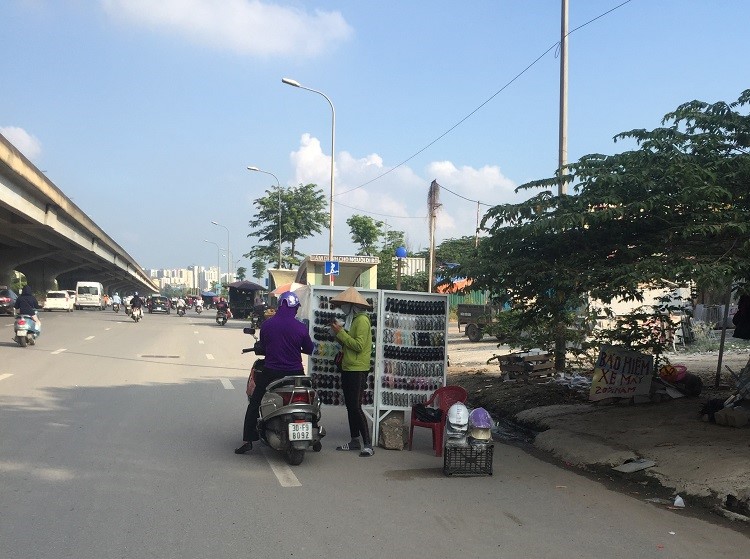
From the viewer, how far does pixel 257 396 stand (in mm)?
7477

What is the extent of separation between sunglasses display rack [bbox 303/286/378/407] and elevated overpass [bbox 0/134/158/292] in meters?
20.1

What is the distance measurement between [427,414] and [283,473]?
1986 mm

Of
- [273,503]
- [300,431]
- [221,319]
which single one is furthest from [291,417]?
[221,319]

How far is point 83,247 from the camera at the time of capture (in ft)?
160

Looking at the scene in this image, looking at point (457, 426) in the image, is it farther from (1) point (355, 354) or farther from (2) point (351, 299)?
(2) point (351, 299)

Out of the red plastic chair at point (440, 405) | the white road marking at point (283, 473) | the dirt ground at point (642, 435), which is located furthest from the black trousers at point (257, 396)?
the dirt ground at point (642, 435)

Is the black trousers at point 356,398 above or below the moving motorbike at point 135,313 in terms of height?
below

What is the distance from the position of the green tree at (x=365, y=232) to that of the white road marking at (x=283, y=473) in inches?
1755

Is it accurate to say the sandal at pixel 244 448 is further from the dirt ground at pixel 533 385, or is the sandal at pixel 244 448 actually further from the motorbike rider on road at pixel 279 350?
the dirt ground at pixel 533 385

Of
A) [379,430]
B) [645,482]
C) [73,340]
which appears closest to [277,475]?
[379,430]

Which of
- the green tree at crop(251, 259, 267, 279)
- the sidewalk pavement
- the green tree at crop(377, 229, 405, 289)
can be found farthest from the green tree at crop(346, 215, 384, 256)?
the sidewalk pavement

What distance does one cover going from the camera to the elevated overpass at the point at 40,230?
27.4m

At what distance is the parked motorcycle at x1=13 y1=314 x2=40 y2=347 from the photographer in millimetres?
18969

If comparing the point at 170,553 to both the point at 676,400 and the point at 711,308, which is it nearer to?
the point at 676,400
